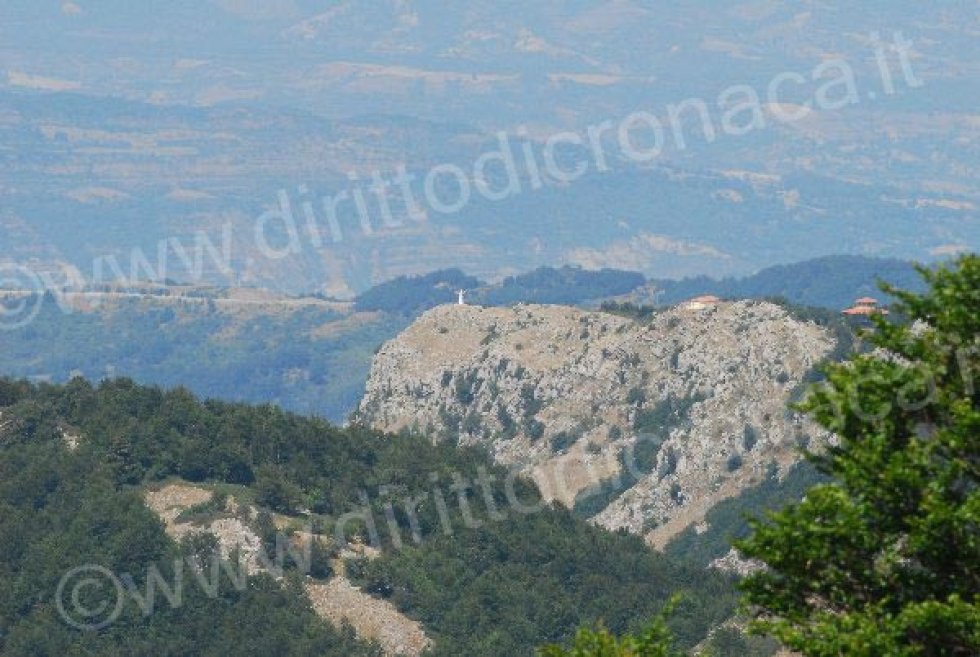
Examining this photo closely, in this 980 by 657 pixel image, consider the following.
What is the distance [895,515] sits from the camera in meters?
35.9

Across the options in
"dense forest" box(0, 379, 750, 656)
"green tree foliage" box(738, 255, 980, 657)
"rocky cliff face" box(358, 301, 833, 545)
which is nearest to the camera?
"green tree foliage" box(738, 255, 980, 657)

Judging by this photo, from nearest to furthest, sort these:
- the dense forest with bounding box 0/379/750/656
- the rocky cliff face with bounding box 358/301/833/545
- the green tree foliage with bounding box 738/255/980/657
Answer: the green tree foliage with bounding box 738/255/980/657, the dense forest with bounding box 0/379/750/656, the rocky cliff face with bounding box 358/301/833/545

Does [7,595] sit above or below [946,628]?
below

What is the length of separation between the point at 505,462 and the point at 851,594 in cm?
14320

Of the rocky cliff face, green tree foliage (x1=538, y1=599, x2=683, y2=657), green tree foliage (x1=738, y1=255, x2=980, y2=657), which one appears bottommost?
the rocky cliff face

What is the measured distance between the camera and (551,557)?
109m

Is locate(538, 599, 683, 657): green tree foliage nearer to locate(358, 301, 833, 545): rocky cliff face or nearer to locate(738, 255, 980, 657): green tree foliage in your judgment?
locate(738, 255, 980, 657): green tree foliage

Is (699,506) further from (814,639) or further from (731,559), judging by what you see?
(814,639)

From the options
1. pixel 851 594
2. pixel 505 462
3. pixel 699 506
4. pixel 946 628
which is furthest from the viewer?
pixel 505 462

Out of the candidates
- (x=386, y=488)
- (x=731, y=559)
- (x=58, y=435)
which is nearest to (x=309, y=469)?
(x=386, y=488)

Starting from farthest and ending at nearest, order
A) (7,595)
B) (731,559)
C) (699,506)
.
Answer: (699,506) → (731,559) → (7,595)

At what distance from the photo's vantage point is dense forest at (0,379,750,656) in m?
94.5

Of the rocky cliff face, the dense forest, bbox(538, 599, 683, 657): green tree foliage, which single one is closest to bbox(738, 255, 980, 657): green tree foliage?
bbox(538, 599, 683, 657): green tree foliage

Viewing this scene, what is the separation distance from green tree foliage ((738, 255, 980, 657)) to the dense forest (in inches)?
2210
